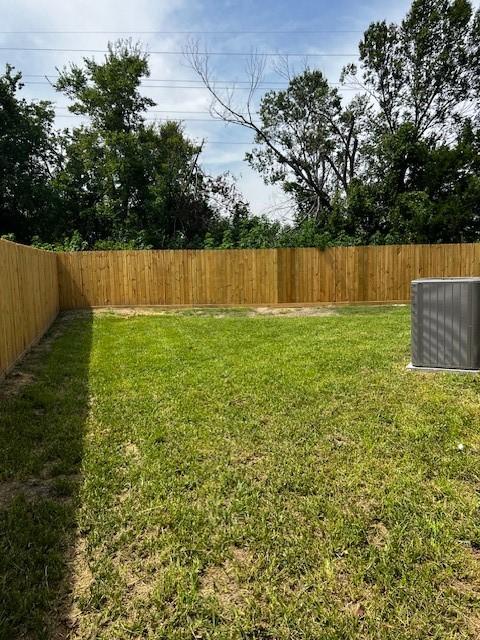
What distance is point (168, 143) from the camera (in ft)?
61.3

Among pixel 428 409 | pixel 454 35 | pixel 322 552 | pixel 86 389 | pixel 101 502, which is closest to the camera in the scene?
pixel 322 552

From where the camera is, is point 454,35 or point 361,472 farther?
point 454,35

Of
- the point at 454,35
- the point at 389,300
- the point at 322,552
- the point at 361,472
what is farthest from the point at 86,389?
the point at 454,35

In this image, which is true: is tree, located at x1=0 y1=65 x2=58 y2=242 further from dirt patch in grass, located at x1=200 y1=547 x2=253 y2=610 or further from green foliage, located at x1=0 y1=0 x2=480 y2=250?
dirt patch in grass, located at x1=200 y1=547 x2=253 y2=610

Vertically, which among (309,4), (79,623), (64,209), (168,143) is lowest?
(79,623)

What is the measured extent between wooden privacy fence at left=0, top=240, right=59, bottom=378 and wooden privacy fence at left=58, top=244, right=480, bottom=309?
3.35 m

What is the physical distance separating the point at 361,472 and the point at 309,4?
44.9 ft

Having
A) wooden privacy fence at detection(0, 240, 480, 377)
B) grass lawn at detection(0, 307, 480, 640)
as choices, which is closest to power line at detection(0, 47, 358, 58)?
wooden privacy fence at detection(0, 240, 480, 377)

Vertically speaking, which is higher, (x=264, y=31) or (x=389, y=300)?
(x=264, y=31)

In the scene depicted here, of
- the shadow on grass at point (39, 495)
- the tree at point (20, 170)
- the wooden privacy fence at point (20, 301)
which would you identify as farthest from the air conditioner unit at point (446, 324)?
the tree at point (20, 170)

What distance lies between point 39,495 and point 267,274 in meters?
10.1

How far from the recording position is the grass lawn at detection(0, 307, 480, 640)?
5.27ft

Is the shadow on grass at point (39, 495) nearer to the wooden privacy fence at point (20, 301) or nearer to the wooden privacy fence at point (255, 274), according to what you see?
the wooden privacy fence at point (20, 301)

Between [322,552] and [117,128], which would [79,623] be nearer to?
[322,552]
